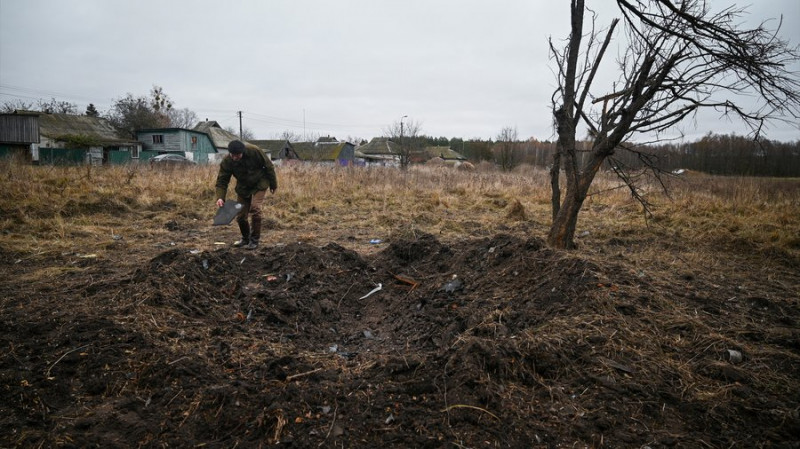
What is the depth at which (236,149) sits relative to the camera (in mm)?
6027

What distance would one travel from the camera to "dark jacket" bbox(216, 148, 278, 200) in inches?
246

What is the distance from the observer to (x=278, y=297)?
4.09 metres

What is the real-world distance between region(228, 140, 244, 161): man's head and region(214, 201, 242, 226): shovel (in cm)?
73

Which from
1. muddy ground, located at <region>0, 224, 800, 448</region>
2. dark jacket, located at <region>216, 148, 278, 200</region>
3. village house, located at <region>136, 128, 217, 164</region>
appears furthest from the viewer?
village house, located at <region>136, 128, 217, 164</region>

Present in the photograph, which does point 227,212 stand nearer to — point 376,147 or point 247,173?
point 247,173

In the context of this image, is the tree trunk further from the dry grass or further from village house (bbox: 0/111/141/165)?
village house (bbox: 0/111/141/165)

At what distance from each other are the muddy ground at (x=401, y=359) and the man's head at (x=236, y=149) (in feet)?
6.70

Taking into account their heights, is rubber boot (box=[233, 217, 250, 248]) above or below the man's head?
below

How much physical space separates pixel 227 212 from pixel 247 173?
73cm

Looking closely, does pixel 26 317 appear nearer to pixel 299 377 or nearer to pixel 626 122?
pixel 299 377

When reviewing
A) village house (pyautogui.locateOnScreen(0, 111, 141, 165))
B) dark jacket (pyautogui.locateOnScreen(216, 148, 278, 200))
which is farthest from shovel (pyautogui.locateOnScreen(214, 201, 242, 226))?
village house (pyautogui.locateOnScreen(0, 111, 141, 165))

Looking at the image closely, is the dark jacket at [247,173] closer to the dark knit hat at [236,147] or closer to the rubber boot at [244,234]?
the dark knit hat at [236,147]

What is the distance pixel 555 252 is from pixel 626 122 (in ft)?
6.39

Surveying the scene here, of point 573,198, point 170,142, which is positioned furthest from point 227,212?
point 170,142
